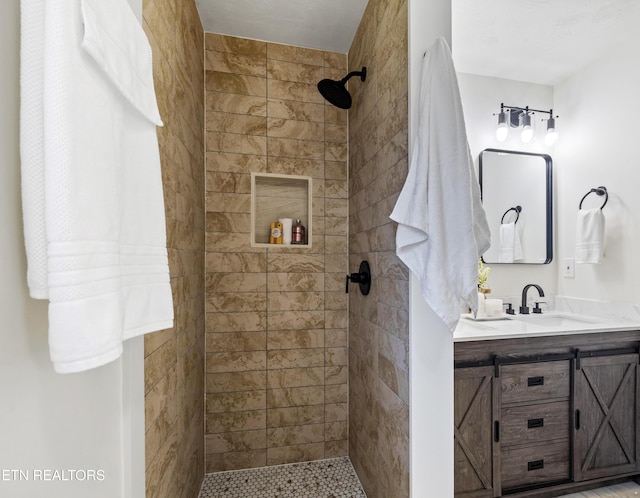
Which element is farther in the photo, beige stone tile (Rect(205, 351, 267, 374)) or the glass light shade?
the glass light shade

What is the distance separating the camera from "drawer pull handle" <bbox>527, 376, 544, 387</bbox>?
1497mm

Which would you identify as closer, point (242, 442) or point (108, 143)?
point (108, 143)

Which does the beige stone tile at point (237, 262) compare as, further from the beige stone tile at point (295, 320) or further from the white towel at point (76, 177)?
the white towel at point (76, 177)

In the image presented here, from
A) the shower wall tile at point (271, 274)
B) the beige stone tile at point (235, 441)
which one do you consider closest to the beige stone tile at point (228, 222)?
the shower wall tile at point (271, 274)

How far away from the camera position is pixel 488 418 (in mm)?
1424

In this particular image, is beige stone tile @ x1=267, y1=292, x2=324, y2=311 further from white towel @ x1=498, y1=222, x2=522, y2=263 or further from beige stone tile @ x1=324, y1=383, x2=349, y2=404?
white towel @ x1=498, y1=222, x2=522, y2=263

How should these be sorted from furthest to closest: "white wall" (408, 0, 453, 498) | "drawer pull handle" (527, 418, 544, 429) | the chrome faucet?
the chrome faucet → "drawer pull handle" (527, 418, 544, 429) → "white wall" (408, 0, 453, 498)

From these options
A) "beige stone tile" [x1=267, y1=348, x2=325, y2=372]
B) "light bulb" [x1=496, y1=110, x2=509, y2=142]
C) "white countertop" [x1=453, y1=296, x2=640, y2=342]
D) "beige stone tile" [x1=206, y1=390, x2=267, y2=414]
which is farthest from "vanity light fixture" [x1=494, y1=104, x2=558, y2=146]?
"beige stone tile" [x1=206, y1=390, x2=267, y2=414]

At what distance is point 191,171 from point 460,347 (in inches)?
62.1

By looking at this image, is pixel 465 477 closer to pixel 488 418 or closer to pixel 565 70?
pixel 488 418

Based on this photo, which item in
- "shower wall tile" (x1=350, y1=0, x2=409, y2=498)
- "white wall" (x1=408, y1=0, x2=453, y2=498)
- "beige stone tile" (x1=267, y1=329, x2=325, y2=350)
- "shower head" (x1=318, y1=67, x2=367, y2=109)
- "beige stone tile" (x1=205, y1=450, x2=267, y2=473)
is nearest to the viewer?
"white wall" (x1=408, y1=0, x2=453, y2=498)

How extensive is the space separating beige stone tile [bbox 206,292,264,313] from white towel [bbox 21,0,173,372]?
128 cm

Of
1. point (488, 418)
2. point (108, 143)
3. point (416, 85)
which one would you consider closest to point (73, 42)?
point (108, 143)

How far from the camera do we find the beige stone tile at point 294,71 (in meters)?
1.87
